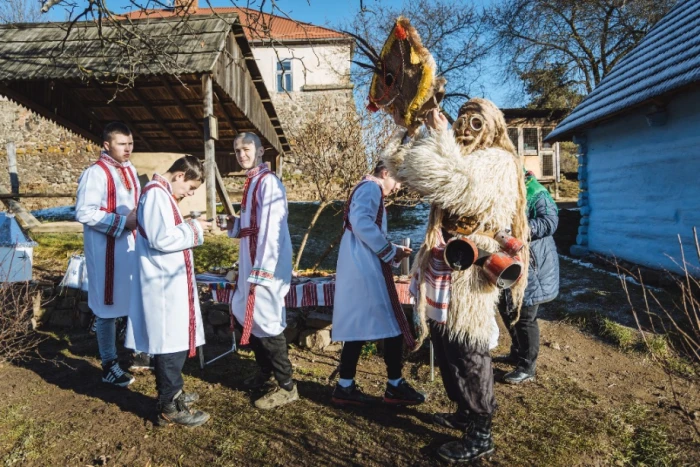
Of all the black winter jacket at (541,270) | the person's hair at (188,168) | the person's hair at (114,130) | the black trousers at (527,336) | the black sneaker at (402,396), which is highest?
the person's hair at (114,130)

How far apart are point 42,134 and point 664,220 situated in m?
21.2

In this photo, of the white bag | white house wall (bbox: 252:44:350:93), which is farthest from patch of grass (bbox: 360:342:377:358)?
white house wall (bbox: 252:44:350:93)

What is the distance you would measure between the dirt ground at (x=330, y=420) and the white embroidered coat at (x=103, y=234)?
0.71m

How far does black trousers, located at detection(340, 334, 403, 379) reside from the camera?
3264 mm

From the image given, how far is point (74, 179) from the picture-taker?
18203 mm

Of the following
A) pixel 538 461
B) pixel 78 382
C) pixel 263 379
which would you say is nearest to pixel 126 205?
pixel 78 382

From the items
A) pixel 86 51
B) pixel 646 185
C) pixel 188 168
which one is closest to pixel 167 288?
pixel 188 168

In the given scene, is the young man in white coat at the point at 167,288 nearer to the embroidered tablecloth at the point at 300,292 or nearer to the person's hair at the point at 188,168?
the person's hair at the point at 188,168

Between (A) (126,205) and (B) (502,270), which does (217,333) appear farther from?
(B) (502,270)

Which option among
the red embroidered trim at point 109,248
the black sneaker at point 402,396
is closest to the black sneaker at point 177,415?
the red embroidered trim at point 109,248

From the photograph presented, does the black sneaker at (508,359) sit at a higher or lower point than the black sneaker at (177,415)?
lower

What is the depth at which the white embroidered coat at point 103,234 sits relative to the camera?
3559mm

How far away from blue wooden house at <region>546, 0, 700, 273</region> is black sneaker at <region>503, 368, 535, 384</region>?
3622mm

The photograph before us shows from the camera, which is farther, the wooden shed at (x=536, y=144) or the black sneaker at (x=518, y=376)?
the wooden shed at (x=536, y=144)
